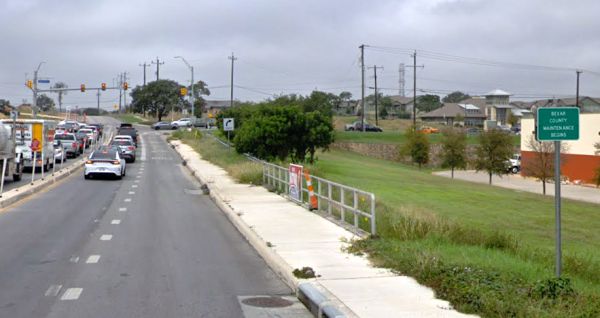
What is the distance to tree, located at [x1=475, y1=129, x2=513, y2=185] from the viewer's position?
193 ft

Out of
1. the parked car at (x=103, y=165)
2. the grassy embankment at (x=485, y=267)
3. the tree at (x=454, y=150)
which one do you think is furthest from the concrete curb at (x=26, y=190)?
the tree at (x=454, y=150)

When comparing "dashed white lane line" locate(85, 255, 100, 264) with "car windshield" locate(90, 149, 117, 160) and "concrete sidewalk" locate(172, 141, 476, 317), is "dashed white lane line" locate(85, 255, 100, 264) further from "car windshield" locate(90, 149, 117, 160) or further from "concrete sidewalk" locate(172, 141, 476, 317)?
"car windshield" locate(90, 149, 117, 160)

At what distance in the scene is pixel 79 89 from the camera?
62031 millimetres

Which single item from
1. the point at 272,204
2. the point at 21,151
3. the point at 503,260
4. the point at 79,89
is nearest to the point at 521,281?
the point at 503,260

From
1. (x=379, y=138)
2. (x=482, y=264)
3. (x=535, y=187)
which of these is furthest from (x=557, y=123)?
(x=379, y=138)

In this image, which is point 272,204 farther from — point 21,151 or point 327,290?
point 21,151

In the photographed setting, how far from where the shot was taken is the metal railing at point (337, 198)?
1514 centimetres

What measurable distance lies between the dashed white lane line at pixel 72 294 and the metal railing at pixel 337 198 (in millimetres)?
5844

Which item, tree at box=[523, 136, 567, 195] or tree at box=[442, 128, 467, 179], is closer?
tree at box=[523, 136, 567, 195]

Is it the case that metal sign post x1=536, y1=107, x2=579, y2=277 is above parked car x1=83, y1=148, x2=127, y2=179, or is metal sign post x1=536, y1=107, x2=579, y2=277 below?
above

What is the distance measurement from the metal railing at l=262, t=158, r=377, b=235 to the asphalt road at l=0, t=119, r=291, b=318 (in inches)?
94.9

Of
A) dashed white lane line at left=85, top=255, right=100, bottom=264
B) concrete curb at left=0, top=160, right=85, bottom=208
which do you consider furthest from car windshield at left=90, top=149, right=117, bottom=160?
dashed white lane line at left=85, top=255, right=100, bottom=264

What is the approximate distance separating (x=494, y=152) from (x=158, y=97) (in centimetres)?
8675

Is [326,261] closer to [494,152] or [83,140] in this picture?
[494,152]
